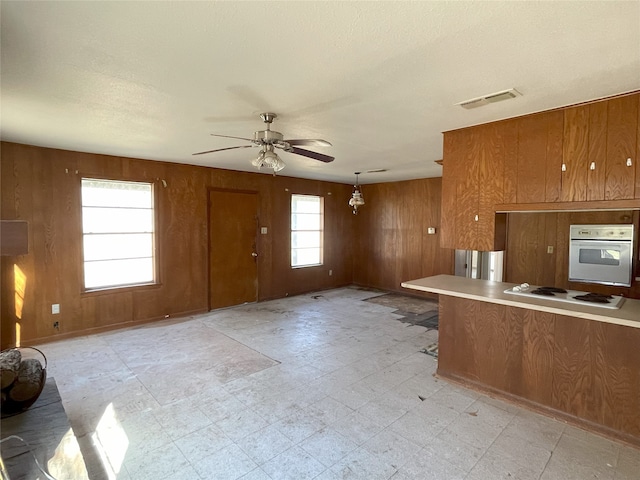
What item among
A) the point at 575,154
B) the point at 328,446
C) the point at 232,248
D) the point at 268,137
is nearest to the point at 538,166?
the point at 575,154

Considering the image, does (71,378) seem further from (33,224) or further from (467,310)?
(467,310)

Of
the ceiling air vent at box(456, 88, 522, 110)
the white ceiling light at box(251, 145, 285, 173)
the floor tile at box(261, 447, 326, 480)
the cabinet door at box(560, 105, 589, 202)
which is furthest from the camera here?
the white ceiling light at box(251, 145, 285, 173)

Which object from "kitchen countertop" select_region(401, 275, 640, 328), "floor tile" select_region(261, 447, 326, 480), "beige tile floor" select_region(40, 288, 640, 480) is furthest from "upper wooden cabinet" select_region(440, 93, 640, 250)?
"floor tile" select_region(261, 447, 326, 480)

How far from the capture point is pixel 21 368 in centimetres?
213

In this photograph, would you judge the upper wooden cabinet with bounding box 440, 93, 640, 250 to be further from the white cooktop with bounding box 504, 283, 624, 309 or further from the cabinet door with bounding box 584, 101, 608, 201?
the white cooktop with bounding box 504, 283, 624, 309

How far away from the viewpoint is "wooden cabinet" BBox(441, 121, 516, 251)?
301 centimetres

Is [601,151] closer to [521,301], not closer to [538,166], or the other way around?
[538,166]

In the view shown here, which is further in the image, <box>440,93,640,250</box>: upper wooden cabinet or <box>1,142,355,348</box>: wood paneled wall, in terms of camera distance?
<box>1,142,355,348</box>: wood paneled wall

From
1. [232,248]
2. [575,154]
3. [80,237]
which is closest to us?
[575,154]

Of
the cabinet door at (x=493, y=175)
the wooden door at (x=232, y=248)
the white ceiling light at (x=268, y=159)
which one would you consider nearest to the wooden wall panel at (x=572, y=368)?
the cabinet door at (x=493, y=175)

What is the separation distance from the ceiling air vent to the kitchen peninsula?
1.58m

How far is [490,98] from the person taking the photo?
8.04 ft

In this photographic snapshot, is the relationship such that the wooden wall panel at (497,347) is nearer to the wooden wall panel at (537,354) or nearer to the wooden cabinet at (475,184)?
the wooden wall panel at (537,354)

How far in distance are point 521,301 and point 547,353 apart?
46 cm
